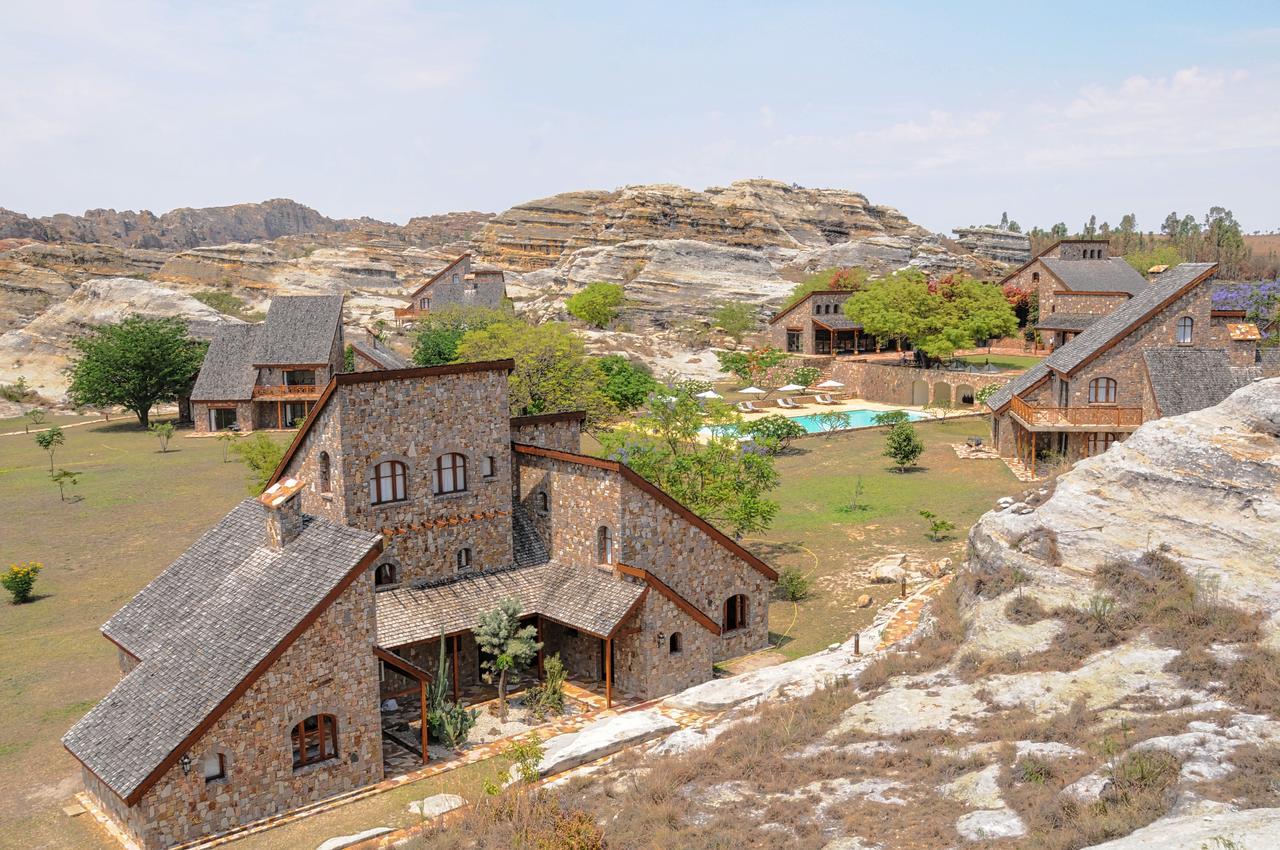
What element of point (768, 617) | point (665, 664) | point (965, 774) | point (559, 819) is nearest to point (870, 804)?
point (965, 774)

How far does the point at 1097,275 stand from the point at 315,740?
84.1 m

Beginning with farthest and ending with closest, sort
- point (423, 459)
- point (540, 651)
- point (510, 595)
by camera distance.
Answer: point (540, 651)
point (510, 595)
point (423, 459)

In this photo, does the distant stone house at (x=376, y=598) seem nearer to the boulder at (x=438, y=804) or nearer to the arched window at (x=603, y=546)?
the arched window at (x=603, y=546)

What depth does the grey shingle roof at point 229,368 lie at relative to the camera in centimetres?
7069

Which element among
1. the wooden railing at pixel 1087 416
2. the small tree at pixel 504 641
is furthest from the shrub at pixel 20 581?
the wooden railing at pixel 1087 416

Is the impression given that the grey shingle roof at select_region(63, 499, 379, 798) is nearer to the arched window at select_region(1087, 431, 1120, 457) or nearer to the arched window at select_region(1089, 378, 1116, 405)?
the arched window at select_region(1089, 378, 1116, 405)

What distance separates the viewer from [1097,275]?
3484 inches

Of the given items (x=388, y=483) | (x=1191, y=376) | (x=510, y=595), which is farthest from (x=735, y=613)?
(x=1191, y=376)

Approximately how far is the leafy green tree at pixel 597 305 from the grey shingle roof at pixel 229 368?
40859 millimetres

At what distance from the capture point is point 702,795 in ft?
52.9

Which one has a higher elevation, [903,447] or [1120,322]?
[1120,322]

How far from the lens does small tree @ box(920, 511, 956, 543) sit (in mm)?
37594

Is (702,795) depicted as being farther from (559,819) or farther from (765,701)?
(765,701)

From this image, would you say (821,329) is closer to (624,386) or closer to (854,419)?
(854,419)
